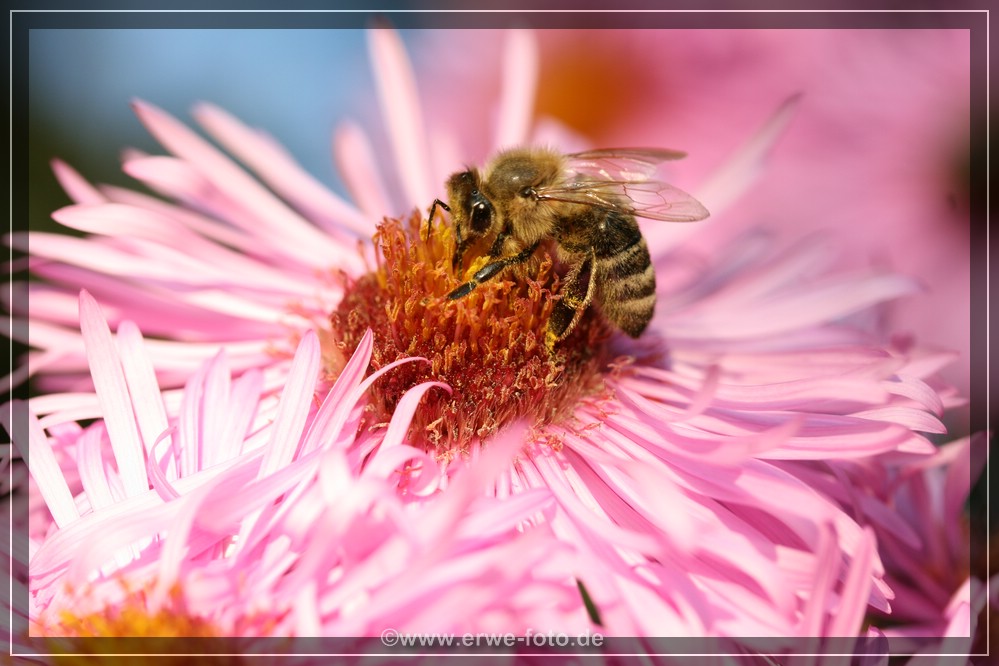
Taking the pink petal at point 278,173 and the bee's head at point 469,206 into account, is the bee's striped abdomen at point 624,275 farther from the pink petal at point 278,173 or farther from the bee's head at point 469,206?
the pink petal at point 278,173

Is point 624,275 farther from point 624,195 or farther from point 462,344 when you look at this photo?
point 462,344

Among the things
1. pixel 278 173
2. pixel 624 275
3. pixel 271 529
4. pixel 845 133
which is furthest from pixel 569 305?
pixel 845 133

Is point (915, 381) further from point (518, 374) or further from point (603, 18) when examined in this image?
point (603, 18)

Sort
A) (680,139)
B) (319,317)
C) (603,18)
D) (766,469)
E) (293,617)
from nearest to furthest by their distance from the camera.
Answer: (293,617) → (766,469) → (319,317) → (603,18) → (680,139)

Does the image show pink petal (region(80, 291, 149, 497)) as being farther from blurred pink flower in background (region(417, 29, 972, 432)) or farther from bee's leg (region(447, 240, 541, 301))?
blurred pink flower in background (region(417, 29, 972, 432))

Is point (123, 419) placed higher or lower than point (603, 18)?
lower

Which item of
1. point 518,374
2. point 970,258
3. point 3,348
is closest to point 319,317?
point 518,374
